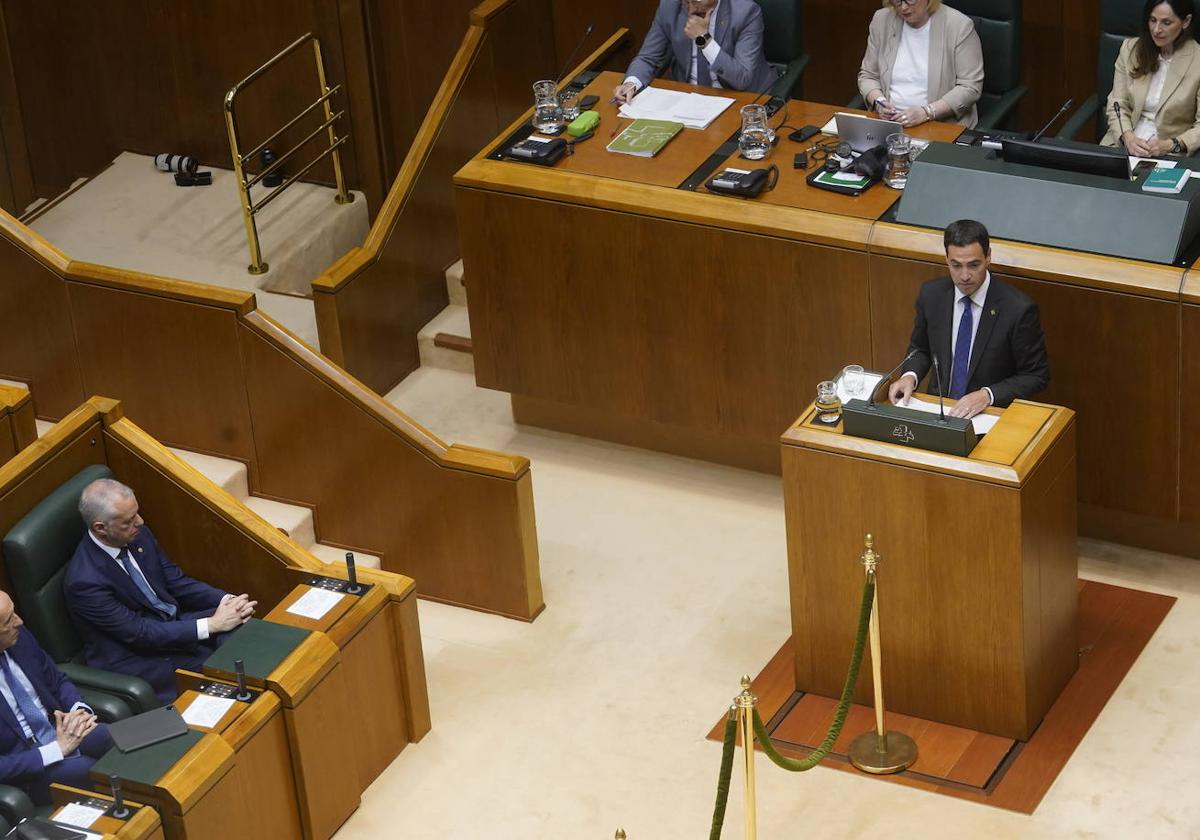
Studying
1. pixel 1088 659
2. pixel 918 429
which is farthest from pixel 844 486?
pixel 1088 659

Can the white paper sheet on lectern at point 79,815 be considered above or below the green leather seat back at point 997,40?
below

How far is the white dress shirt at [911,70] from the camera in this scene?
721 centimetres

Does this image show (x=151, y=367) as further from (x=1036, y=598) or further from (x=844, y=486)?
(x=1036, y=598)

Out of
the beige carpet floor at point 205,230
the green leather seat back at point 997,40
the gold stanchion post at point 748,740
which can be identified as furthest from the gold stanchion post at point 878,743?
the beige carpet floor at point 205,230

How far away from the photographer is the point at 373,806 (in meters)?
5.76

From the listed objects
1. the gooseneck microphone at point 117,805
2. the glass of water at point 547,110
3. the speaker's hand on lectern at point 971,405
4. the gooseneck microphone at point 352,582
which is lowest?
the gooseneck microphone at point 117,805

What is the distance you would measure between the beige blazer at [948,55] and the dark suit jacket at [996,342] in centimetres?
134

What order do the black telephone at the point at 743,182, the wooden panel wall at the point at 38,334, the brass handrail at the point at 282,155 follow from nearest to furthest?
the black telephone at the point at 743,182 < the wooden panel wall at the point at 38,334 < the brass handrail at the point at 282,155

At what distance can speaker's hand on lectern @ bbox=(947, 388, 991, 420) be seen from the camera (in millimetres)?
5734

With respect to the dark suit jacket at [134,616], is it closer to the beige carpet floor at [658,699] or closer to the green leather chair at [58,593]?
the green leather chair at [58,593]

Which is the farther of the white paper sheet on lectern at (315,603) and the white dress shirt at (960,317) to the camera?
the white dress shirt at (960,317)

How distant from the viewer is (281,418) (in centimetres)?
667

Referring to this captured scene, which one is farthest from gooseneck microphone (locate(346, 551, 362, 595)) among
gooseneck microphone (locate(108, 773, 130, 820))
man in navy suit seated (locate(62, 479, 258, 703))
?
gooseneck microphone (locate(108, 773, 130, 820))

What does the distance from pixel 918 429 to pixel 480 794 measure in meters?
1.59
